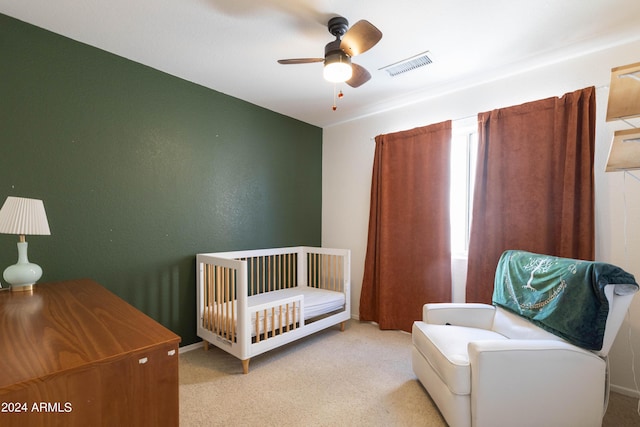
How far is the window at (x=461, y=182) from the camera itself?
2.84m

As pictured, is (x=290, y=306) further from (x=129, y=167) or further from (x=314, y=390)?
(x=129, y=167)

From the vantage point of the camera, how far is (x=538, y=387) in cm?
148

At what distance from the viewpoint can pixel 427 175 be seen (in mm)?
2936

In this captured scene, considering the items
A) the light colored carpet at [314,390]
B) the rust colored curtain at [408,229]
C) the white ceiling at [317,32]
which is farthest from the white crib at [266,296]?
the white ceiling at [317,32]

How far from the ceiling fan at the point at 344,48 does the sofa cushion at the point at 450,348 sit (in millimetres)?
1796

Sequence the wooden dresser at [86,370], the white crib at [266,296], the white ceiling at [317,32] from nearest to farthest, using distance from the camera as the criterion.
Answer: the wooden dresser at [86,370] → the white ceiling at [317,32] → the white crib at [266,296]

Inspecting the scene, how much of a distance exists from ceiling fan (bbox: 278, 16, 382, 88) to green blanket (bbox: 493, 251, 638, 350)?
170cm

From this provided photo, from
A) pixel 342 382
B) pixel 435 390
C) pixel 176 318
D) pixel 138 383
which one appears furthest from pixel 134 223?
pixel 435 390

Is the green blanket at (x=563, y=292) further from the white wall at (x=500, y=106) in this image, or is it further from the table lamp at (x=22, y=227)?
the table lamp at (x=22, y=227)

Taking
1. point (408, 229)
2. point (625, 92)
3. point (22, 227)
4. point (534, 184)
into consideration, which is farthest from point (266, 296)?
point (625, 92)

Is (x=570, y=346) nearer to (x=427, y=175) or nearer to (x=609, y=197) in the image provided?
(x=609, y=197)

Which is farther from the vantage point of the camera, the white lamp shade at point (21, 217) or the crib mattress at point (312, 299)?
the crib mattress at point (312, 299)

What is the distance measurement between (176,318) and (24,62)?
214 cm

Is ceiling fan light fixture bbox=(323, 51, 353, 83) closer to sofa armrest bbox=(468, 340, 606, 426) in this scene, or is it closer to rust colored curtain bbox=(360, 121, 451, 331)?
rust colored curtain bbox=(360, 121, 451, 331)
